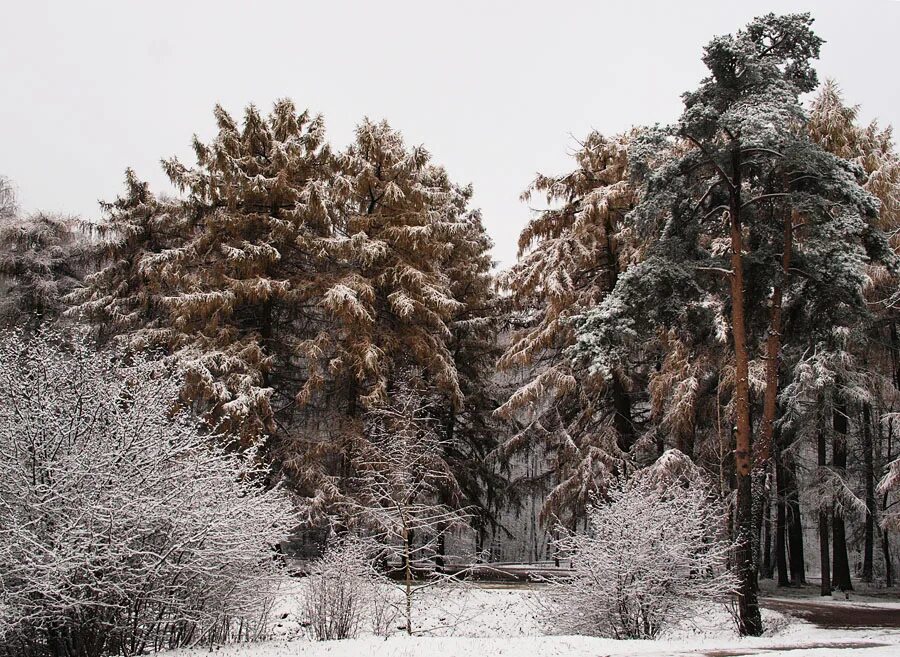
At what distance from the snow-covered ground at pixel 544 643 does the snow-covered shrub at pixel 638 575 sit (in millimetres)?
487

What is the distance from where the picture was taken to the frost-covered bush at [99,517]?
7.69m

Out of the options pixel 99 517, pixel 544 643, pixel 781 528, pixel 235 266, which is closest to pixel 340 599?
pixel 544 643

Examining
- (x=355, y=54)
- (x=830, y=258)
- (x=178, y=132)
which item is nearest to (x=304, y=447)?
(x=830, y=258)

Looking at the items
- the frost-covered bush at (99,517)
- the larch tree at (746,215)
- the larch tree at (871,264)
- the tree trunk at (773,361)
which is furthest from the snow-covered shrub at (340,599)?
the larch tree at (871,264)

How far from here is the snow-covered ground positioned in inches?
325

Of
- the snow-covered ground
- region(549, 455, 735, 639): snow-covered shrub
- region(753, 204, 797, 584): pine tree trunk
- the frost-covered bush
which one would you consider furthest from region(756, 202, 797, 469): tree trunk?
the frost-covered bush

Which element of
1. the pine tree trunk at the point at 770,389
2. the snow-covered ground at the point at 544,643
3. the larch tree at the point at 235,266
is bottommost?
the snow-covered ground at the point at 544,643

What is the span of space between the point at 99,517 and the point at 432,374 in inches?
538

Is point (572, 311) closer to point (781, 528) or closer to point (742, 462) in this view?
point (742, 462)

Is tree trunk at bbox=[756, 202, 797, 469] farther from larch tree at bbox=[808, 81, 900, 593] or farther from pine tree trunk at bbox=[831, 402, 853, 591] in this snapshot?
pine tree trunk at bbox=[831, 402, 853, 591]

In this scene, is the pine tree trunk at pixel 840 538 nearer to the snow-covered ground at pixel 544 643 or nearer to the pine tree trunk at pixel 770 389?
the snow-covered ground at pixel 544 643

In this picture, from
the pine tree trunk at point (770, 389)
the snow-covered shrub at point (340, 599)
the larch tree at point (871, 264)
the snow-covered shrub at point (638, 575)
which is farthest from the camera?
the larch tree at point (871, 264)

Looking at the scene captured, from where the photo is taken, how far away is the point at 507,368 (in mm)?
20812

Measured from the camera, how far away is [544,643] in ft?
29.1
